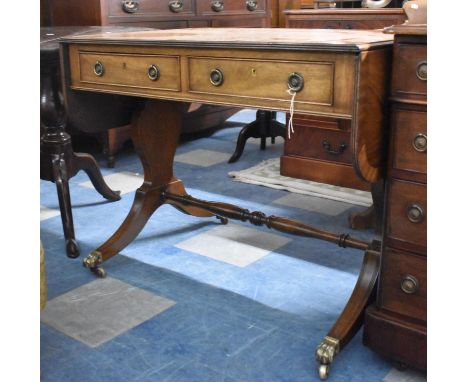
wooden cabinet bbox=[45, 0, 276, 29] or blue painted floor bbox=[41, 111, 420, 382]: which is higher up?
wooden cabinet bbox=[45, 0, 276, 29]

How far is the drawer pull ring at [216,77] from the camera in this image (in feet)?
4.83

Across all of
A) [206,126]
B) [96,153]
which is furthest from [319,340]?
[206,126]

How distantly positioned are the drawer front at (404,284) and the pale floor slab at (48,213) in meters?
1.67

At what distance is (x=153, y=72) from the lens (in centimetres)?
162

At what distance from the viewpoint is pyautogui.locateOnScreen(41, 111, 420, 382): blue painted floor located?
5.02 feet

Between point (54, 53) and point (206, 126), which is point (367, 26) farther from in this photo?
point (206, 126)

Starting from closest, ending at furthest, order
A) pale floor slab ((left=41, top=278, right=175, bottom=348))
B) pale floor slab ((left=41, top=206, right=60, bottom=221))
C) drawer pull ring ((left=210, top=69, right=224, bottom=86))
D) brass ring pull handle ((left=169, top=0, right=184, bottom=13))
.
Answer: drawer pull ring ((left=210, top=69, right=224, bottom=86)), pale floor slab ((left=41, top=278, right=175, bottom=348)), pale floor slab ((left=41, top=206, right=60, bottom=221)), brass ring pull handle ((left=169, top=0, right=184, bottom=13))

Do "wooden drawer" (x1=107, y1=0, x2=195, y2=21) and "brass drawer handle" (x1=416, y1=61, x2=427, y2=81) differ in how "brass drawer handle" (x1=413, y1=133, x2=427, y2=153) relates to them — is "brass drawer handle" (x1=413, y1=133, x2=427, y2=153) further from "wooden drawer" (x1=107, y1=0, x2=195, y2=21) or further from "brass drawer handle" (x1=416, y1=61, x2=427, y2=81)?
"wooden drawer" (x1=107, y1=0, x2=195, y2=21)

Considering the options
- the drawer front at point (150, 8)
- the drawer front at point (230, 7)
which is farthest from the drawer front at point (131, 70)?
the drawer front at point (230, 7)

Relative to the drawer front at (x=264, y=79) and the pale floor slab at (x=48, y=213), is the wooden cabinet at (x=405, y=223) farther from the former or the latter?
the pale floor slab at (x=48, y=213)

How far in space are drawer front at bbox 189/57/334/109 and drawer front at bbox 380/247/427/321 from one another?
0.42 m

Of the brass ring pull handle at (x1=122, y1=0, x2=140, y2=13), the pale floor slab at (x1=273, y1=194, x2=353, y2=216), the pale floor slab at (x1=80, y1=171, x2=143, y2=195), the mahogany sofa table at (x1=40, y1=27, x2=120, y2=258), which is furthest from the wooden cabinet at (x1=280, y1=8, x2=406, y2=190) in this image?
the mahogany sofa table at (x1=40, y1=27, x2=120, y2=258)
